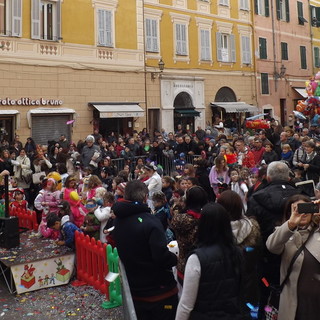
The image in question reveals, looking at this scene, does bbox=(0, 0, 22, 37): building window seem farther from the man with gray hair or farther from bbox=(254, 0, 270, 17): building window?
bbox=(254, 0, 270, 17): building window

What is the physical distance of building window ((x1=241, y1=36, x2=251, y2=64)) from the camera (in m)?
27.1

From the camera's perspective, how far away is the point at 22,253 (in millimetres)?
6355

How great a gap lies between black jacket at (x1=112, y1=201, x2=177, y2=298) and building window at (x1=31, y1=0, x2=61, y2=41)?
1625cm

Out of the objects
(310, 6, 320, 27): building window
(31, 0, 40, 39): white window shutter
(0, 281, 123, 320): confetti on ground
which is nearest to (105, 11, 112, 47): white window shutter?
(31, 0, 40, 39): white window shutter

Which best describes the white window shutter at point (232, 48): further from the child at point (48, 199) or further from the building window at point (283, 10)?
the child at point (48, 199)

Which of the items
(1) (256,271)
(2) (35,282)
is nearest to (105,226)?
(2) (35,282)

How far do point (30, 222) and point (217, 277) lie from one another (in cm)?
601

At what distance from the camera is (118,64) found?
21016 millimetres

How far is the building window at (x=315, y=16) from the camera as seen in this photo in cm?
3244

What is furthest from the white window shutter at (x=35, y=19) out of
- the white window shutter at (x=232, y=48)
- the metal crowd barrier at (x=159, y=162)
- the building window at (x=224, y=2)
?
the white window shutter at (x=232, y=48)

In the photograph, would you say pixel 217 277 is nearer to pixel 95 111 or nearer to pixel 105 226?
pixel 105 226

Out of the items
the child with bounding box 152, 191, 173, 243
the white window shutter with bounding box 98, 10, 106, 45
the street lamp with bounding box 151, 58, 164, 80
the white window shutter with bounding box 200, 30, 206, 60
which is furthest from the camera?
the white window shutter with bounding box 200, 30, 206, 60

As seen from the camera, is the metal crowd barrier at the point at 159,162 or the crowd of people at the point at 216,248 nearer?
the crowd of people at the point at 216,248

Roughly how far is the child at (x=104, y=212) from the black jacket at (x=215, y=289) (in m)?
3.64
